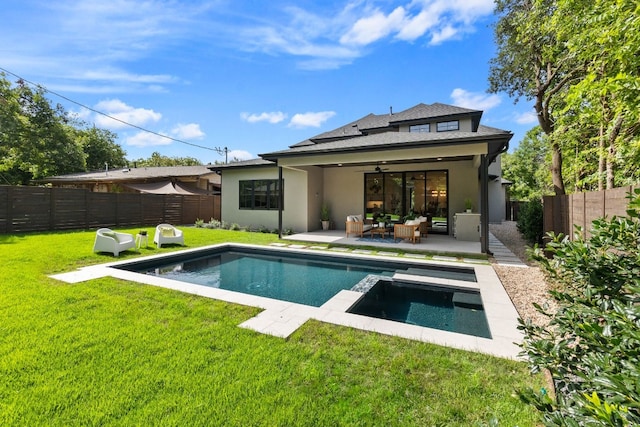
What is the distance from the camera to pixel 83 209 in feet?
44.1

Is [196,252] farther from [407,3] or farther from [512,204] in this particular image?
[512,204]

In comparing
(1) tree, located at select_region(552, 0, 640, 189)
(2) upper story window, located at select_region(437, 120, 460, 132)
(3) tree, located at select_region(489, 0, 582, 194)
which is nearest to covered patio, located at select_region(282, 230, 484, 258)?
(1) tree, located at select_region(552, 0, 640, 189)

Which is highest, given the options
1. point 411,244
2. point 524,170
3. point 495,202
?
point 524,170

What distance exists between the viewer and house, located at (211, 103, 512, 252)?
11398mm

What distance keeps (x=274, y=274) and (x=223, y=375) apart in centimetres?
507

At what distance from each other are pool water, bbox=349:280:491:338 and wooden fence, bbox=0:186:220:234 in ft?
46.4

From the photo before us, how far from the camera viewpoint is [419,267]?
308 inches

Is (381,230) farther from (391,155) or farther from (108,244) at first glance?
(108,244)

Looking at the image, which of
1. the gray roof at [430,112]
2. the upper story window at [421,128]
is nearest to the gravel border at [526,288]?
the gray roof at [430,112]

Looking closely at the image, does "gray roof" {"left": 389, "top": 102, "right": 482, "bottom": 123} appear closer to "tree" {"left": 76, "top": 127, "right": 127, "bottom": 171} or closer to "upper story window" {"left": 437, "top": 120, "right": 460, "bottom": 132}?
"upper story window" {"left": 437, "top": 120, "right": 460, "bottom": 132}

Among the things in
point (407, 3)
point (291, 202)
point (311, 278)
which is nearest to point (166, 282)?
point (311, 278)

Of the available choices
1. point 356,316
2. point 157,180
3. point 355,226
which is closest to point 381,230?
point 355,226

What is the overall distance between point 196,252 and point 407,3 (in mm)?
10522

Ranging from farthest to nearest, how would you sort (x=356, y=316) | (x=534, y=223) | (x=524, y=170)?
(x=524, y=170) < (x=534, y=223) < (x=356, y=316)
